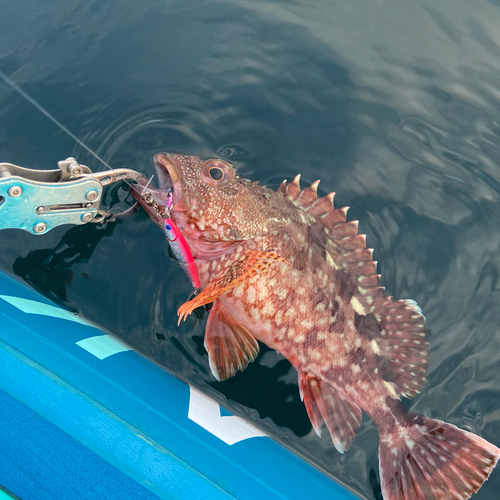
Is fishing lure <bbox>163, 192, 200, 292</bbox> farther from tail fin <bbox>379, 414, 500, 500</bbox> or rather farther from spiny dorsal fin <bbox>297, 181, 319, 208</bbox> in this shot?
tail fin <bbox>379, 414, 500, 500</bbox>

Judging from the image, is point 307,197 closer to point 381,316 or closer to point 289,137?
point 381,316

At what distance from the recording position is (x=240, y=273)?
3.41m

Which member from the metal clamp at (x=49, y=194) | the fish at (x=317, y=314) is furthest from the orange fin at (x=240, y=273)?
the metal clamp at (x=49, y=194)

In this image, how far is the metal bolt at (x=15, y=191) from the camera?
2879mm

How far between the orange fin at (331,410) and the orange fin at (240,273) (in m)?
1.10

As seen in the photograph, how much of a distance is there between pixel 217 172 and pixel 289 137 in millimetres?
1851

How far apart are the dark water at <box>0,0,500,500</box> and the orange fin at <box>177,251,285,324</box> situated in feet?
2.74

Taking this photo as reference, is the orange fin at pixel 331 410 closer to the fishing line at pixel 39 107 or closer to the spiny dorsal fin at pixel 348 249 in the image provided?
the spiny dorsal fin at pixel 348 249

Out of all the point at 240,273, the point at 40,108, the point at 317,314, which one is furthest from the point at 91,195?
the point at 40,108

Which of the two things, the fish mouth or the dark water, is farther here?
the dark water

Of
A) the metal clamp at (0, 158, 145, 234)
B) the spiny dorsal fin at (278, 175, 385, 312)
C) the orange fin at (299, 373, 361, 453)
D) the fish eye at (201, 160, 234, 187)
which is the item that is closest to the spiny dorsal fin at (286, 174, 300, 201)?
the spiny dorsal fin at (278, 175, 385, 312)

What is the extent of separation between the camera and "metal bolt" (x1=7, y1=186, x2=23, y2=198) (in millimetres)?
2879

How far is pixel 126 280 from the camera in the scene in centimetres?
Result: 416

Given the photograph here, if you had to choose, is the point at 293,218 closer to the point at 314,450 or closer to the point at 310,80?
the point at 314,450
